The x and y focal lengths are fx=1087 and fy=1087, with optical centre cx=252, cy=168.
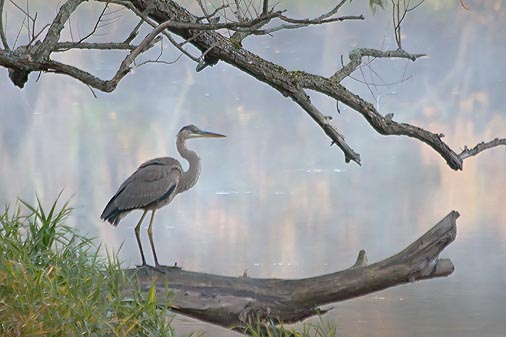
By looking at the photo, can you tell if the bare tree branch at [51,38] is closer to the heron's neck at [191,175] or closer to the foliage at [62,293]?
the foliage at [62,293]

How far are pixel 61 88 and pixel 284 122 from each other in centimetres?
213

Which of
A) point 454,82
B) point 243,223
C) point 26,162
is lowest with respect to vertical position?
point 243,223

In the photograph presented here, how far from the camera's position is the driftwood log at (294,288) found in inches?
168

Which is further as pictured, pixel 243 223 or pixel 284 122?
pixel 284 122

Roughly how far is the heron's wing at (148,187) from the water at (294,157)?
259 centimetres

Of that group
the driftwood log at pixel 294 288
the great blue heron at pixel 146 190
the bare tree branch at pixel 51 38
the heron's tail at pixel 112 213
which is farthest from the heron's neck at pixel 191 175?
the bare tree branch at pixel 51 38

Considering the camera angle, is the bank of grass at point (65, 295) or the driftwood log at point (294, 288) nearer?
the bank of grass at point (65, 295)

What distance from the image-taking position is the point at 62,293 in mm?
3604

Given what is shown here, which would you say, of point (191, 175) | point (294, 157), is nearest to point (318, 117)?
point (191, 175)

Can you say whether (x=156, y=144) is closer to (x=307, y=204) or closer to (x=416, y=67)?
(x=307, y=204)

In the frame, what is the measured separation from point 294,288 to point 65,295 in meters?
1.09

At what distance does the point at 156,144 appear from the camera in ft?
30.2

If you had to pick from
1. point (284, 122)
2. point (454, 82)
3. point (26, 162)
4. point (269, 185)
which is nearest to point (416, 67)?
point (454, 82)

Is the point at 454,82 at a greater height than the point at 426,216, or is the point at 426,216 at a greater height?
the point at 454,82
